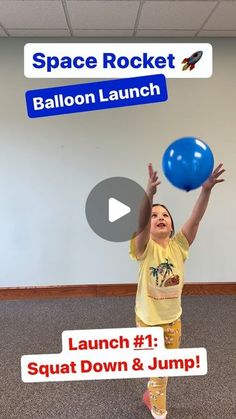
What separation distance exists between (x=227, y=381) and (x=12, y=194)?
7.70ft

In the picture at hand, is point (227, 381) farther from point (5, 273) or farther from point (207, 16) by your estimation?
point (207, 16)

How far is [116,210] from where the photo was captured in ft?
5.51

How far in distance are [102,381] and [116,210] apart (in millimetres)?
1021

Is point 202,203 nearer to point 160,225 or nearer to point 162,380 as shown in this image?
point 160,225

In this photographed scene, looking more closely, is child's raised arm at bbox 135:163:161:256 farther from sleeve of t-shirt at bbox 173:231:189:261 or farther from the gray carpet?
the gray carpet

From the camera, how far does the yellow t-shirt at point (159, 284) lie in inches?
61.5

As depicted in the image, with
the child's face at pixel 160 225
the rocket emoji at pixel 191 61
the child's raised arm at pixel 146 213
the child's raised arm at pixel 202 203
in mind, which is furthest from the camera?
the rocket emoji at pixel 191 61

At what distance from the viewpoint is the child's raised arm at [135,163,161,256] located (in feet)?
4.48

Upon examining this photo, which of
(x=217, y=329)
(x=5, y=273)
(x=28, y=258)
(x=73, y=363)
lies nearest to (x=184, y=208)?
(x=217, y=329)

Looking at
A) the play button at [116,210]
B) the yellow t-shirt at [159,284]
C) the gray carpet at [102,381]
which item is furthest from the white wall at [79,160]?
the yellow t-shirt at [159,284]

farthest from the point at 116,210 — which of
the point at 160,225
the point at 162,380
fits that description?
the point at 162,380

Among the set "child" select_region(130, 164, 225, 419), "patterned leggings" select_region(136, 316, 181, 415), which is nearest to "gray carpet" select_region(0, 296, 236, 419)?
"patterned leggings" select_region(136, 316, 181, 415)

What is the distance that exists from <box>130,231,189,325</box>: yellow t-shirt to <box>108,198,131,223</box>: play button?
0.14 m

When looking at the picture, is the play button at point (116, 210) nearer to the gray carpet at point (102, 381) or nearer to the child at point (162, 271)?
the child at point (162, 271)
